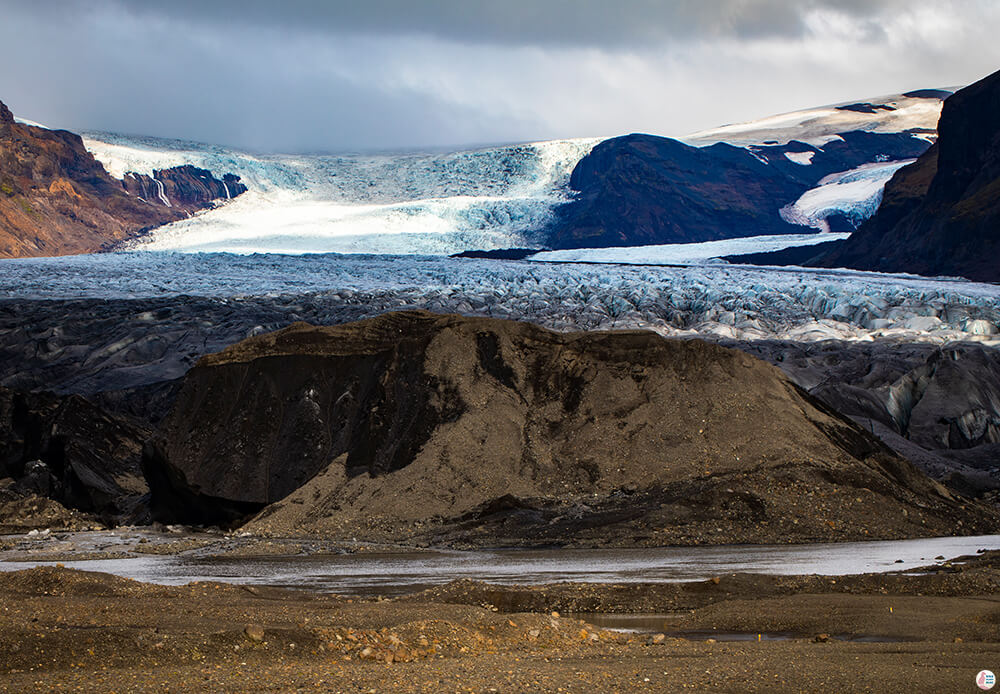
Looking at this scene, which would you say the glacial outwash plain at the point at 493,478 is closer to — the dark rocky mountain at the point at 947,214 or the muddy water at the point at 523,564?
the muddy water at the point at 523,564

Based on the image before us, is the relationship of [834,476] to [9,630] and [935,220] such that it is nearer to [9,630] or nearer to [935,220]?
[9,630]

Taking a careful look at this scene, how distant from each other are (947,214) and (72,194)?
80.8 metres

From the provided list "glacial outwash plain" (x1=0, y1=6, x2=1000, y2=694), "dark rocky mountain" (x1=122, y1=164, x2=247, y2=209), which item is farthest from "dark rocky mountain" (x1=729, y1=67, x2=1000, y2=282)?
"dark rocky mountain" (x1=122, y1=164, x2=247, y2=209)

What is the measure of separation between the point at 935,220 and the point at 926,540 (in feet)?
212

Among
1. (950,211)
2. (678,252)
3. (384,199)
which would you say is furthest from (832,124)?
(384,199)

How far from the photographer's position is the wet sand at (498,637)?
23.6ft

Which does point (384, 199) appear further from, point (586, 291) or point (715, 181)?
point (715, 181)

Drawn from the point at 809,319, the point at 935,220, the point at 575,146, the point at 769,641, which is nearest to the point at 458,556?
the point at 769,641

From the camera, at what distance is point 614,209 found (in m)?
109

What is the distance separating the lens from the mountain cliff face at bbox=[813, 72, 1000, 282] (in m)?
74.4

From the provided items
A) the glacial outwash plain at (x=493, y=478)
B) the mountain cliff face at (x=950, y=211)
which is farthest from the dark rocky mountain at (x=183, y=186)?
the mountain cliff face at (x=950, y=211)

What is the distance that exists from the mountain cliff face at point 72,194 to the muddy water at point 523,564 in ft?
313

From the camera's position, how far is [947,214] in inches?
3073

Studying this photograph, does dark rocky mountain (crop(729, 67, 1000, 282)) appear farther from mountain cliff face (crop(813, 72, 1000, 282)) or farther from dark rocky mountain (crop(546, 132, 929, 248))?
dark rocky mountain (crop(546, 132, 929, 248))
